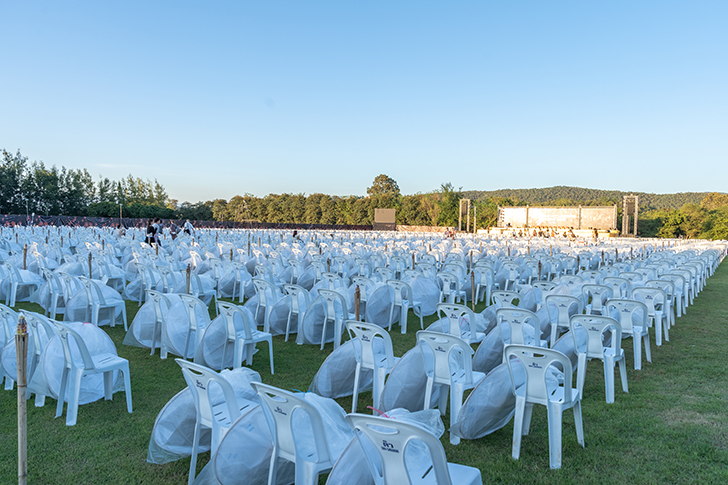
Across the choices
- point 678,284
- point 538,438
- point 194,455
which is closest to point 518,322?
point 538,438

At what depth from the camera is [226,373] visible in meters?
3.26

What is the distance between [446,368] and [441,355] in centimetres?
12

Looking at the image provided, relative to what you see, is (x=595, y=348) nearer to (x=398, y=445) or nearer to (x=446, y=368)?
(x=446, y=368)

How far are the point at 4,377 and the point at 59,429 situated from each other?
1.68 metres

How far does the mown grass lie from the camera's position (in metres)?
3.18

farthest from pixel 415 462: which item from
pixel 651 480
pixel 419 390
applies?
pixel 651 480

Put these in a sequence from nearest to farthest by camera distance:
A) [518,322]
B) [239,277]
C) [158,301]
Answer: [518,322], [158,301], [239,277]

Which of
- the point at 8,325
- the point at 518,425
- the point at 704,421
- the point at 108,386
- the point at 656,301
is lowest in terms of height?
the point at 704,421

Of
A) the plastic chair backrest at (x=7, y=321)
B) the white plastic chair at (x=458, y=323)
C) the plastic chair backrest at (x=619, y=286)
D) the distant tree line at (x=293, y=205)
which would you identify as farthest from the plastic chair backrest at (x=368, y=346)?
the distant tree line at (x=293, y=205)

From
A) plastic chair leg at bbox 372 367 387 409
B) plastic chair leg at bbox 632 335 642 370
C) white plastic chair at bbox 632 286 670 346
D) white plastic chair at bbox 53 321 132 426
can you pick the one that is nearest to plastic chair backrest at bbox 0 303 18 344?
white plastic chair at bbox 53 321 132 426

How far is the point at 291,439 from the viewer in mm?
2551

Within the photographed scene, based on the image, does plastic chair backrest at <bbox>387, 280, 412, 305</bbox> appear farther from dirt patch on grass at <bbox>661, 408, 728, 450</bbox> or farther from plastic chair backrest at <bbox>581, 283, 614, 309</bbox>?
dirt patch on grass at <bbox>661, 408, 728, 450</bbox>

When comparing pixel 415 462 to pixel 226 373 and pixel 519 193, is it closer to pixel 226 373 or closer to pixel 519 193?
pixel 226 373

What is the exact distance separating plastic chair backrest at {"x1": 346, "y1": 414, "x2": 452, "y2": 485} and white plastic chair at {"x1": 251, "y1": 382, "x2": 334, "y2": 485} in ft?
1.34
